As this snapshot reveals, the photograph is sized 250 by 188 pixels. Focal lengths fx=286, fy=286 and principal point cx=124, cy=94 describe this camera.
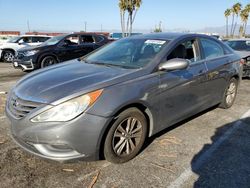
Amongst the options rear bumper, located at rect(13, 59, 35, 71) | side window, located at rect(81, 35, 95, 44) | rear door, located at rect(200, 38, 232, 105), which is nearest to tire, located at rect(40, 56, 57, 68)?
rear bumper, located at rect(13, 59, 35, 71)

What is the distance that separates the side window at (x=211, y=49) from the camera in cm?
500

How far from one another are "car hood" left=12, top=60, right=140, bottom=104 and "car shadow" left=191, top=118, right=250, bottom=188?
144 centimetres

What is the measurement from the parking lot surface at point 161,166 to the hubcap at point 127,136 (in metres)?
0.18

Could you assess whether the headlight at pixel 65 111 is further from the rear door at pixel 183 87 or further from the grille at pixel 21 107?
the rear door at pixel 183 87

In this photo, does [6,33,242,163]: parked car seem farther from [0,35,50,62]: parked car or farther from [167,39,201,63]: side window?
[0,35,50,62]: parked car

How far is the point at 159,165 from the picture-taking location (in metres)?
3.54

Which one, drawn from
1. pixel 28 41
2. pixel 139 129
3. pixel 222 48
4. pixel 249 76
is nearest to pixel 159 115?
pixel 139 129

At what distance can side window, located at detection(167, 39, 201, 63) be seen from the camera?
168 inches

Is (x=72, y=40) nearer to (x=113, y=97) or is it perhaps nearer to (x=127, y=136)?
(x=127, y=136)

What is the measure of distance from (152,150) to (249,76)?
264 inches

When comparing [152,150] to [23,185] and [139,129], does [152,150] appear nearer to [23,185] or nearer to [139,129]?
[139,129]

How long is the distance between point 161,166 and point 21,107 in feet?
5.90

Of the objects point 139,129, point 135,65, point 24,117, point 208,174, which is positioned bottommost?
point 208,174

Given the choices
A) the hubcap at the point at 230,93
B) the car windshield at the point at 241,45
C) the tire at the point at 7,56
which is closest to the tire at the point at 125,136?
the hubcap at the point at 230,93
